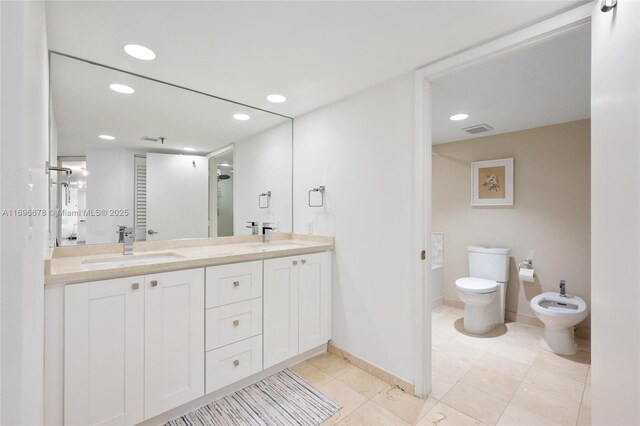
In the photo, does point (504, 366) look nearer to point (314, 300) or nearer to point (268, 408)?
point (314, 300)

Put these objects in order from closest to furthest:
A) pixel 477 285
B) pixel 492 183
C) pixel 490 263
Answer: pixel 477 285
pixel 490 263
pixel 492 183

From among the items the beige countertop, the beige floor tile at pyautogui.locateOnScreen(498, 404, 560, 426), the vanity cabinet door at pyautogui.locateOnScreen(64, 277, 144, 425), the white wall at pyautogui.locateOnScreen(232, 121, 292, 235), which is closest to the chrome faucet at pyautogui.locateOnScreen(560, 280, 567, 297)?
the beige floor tile at pyautogui.locateOnScreen(498, 404, 560, 426)

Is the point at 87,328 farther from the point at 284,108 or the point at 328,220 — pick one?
the point at 284,108

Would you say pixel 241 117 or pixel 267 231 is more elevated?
pixel 241 117

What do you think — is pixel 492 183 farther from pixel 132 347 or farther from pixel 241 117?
pixel 132 347

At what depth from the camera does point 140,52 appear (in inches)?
64.6

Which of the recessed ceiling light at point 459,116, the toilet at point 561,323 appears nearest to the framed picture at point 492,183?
the recessed ceiling light at point 459,116

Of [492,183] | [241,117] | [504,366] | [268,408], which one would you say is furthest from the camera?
[492,183]

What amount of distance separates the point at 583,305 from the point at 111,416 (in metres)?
3.51

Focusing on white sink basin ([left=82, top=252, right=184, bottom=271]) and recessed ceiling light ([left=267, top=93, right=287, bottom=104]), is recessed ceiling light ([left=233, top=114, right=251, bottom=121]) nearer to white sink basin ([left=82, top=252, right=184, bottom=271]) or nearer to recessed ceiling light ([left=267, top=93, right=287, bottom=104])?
recessed ceiling light ([left=267, top=93, right=287, bottom=104])

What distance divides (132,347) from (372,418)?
1.38 m

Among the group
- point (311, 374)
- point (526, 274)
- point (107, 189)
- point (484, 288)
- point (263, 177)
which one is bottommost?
point (311, 374)

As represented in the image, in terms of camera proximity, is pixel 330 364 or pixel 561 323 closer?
pixel 330 364

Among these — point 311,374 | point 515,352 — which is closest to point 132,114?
point 311,374
